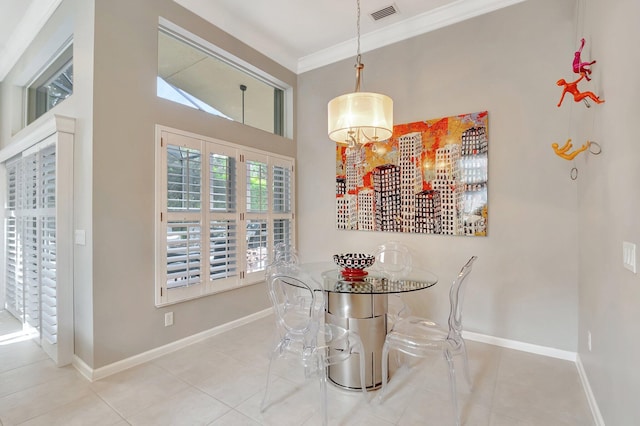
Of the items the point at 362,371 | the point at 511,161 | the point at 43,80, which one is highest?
the point at 43,80

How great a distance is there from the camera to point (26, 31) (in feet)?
11.0

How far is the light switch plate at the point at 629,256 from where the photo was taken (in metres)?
1.34

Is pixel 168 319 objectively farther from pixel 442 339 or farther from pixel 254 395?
pixel 442 339

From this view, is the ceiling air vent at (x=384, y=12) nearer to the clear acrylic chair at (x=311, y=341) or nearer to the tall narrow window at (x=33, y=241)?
the clear acrylic chair at (x=311, y=341)

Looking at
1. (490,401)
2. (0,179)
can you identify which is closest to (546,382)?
(490,401)

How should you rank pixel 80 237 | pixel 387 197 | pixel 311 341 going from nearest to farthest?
pixel 311 341
pixel 80 237
pixel 387 197

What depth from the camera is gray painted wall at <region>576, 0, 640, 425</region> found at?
1.38 m

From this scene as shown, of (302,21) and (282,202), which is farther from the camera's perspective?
(282,202)

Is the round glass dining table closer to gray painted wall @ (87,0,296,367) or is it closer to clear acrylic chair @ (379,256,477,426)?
clear acrylic chair @ (379,256,477,426)

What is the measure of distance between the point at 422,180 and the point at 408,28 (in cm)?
173

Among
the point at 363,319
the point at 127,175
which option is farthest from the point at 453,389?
the point at 127,175

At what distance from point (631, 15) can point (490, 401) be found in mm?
2315

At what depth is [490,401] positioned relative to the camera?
209 cm

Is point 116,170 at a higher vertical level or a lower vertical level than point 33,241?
higher
